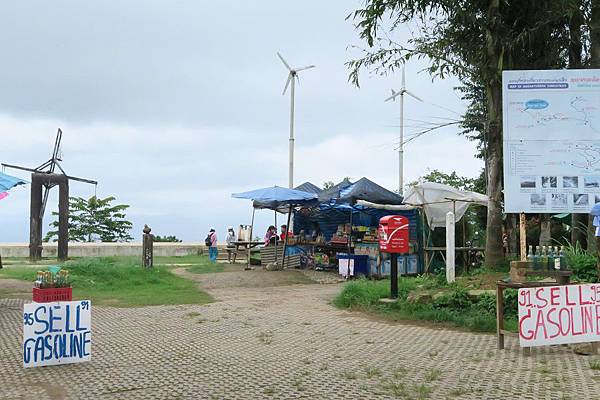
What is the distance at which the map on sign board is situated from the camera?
352 inches

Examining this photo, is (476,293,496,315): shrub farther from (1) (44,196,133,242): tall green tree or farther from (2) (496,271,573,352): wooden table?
(1) (44,196,133,242): tall green tree

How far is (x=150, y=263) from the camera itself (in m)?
17.0

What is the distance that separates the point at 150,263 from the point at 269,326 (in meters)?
8.64

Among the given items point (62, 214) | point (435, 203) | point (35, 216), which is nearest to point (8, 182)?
point (62, 214)

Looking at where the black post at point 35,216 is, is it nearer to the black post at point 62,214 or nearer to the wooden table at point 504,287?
the black post at point 62,214

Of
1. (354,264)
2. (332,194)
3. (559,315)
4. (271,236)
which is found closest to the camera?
(559,315)

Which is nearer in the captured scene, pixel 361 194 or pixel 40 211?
pixel 361 194

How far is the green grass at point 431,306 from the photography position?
9.33 metres

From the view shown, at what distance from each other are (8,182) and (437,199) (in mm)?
11246

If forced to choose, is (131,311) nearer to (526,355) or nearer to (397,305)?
(397,305)

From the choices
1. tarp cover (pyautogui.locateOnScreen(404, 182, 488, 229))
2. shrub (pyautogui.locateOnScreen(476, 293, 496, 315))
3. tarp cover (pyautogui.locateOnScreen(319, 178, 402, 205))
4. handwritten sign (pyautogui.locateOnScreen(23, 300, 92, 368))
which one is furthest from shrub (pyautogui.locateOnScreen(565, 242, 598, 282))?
handwritten sign (pyautogui.locateOnScreen(23, 300, 92, 368))

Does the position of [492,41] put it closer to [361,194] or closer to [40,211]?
[361,194]

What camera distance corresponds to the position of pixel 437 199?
1780 centimetres

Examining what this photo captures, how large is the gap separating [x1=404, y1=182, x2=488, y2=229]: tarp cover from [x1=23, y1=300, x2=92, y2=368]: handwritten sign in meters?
12.4
